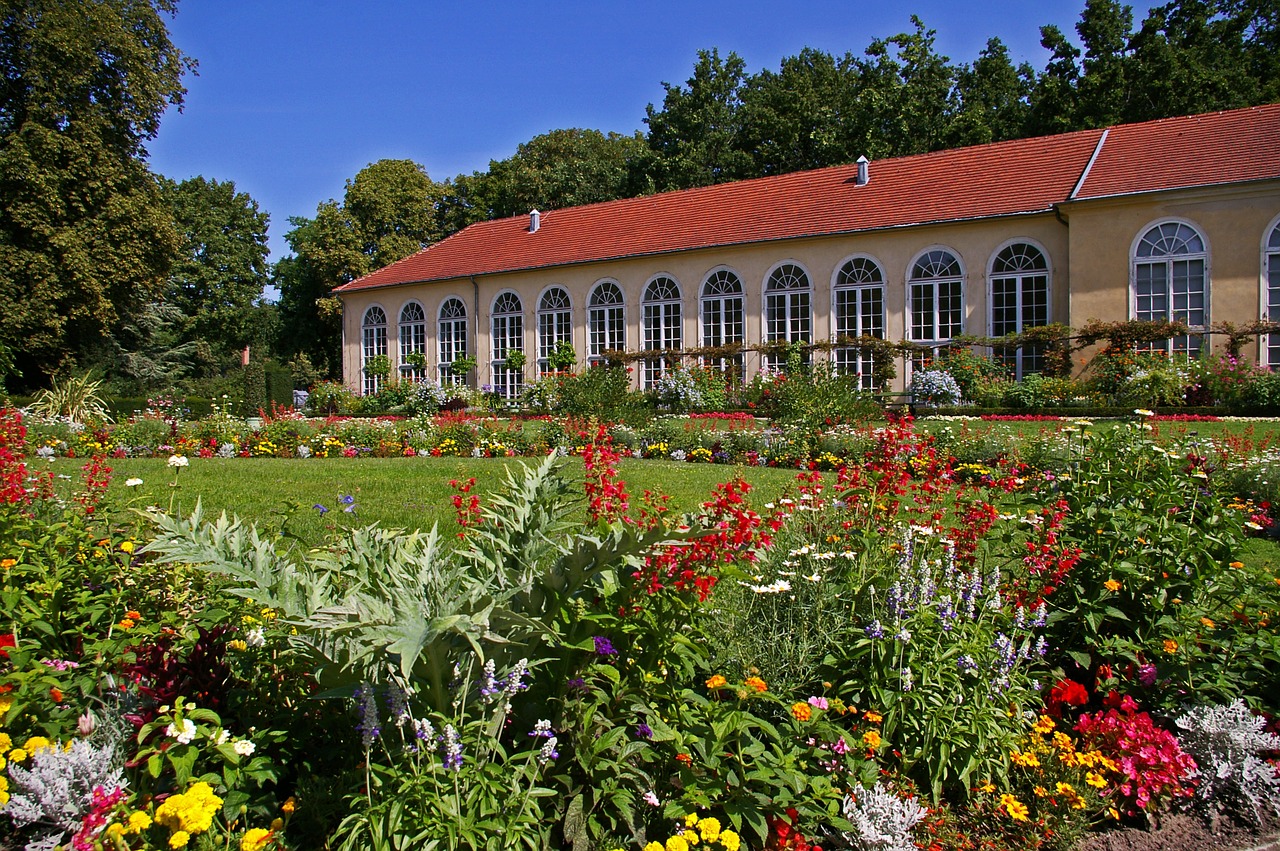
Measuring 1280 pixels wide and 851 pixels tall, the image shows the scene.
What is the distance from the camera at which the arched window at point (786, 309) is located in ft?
72.9

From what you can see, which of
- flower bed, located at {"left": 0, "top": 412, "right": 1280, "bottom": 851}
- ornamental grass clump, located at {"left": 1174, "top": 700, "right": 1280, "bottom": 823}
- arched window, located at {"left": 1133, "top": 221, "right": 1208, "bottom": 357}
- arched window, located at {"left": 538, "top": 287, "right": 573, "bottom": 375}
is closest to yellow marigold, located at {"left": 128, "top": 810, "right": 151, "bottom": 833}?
flower bed, located at {"left": 0, "top": 412, "right": 1280, "bottom": 851}

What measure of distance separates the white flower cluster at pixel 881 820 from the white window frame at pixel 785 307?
1972cm

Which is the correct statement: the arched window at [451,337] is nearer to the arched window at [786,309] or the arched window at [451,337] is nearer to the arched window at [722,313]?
the arched window at [722,313]

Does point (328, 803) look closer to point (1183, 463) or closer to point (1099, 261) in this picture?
point (1183, 463)

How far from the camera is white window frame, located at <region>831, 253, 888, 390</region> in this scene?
21.1 m

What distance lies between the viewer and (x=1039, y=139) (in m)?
21.9

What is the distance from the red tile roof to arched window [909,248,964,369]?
3.39ft

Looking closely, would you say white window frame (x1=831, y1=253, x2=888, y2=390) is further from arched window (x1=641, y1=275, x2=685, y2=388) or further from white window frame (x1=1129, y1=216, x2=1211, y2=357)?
white window frame (x1=1129, y1=216, x2=1211, y2=357)

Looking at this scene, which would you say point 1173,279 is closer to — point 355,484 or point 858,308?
point 858,308

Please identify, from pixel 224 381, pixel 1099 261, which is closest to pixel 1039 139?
pixel 1099 261

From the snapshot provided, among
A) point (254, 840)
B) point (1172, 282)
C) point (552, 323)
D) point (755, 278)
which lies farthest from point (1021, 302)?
point (254, 840)

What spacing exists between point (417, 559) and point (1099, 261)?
62.7 ft

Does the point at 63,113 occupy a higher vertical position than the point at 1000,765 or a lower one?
higher

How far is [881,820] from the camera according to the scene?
255 centimetres
